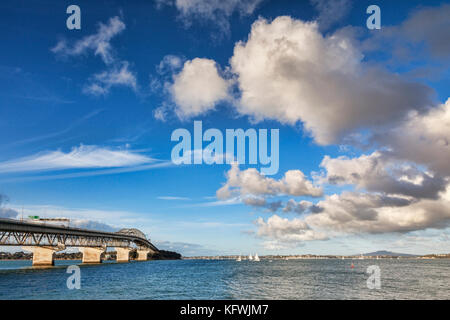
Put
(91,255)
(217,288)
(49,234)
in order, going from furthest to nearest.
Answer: (91,255) < (49,234) < (217,288)

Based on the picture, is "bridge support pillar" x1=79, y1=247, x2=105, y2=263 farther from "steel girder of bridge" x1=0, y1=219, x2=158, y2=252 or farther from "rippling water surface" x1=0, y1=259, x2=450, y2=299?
"rippling water surface" x1=0, y1=259, x2=450, y2=299

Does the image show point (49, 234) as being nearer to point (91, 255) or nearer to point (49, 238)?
point (49, 238)

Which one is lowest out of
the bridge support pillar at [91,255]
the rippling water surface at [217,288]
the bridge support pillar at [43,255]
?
the bridge support pillar at [91,255]

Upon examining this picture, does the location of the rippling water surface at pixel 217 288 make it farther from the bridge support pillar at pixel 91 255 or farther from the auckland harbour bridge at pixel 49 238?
the bridge support pillar at pixel 91 255

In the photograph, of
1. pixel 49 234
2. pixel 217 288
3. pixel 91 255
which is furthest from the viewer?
pixel 91 255

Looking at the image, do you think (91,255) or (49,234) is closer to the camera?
(49,234)

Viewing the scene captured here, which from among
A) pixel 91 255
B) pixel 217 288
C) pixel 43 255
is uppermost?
pixel 217 288

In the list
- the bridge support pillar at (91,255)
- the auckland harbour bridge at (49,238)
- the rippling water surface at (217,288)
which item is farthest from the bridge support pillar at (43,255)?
the bridge support pillar at (91,255)

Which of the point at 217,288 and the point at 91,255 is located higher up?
the point at 217,288

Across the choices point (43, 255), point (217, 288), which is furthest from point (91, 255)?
point (217, 288)

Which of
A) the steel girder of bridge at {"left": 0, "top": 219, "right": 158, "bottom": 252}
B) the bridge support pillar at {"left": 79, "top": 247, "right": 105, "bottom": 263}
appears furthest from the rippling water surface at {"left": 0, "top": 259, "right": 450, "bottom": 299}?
the bridge support pillar at {"left": 79, "top": 247, "right": 105, "bottom": 263}
